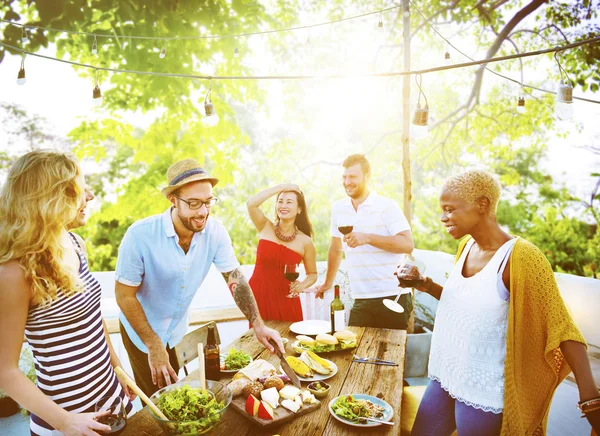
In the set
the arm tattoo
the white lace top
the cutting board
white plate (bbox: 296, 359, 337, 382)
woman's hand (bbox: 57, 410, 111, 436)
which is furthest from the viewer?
the arm tattoo

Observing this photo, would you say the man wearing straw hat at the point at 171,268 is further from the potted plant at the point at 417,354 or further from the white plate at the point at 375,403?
the potted plant at the point at 417,354

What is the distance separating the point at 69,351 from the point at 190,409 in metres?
0.55

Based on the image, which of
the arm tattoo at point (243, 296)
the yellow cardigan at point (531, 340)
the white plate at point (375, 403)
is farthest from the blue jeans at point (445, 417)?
the arm tattoo at point (243, 296)

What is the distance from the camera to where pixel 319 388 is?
6.19 ft

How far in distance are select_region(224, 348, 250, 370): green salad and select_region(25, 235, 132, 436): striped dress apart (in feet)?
1.70

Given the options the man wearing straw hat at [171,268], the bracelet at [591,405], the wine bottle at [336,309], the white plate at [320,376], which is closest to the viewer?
the bracelet at [591,405]

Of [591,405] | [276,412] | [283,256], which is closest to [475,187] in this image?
[591,405]

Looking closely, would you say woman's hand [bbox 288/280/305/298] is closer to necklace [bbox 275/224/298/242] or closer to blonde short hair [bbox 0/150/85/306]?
necklace [bbox 275/224/298/242]

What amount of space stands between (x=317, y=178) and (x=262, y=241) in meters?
5.67

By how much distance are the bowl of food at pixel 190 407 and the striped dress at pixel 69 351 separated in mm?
212

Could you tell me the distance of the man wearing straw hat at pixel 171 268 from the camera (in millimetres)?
2238

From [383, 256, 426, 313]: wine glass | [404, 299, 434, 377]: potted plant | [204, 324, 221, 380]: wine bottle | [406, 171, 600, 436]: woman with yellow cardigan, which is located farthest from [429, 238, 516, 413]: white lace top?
[404, 299, 434, 377]: potted plant

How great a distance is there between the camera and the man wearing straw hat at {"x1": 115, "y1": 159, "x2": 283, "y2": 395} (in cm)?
224

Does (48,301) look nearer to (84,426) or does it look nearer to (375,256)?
(84,426)
